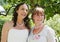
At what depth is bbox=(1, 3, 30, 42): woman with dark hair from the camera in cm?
387

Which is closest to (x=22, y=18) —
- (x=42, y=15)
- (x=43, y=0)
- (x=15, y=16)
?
(x=15, y=16)

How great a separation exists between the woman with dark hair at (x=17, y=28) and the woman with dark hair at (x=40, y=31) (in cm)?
28

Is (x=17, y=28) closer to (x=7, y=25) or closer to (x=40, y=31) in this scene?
(x=7, y=25)

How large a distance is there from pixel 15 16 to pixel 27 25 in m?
0.25

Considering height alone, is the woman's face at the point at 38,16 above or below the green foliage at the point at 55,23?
above

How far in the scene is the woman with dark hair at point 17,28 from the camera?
12.7 ft

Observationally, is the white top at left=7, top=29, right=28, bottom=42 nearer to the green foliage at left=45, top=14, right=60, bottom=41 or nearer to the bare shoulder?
the bare shoulder

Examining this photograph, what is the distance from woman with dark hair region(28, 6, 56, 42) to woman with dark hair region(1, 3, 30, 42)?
0.91ft

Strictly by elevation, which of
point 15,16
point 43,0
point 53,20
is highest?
point 15,16

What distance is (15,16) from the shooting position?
13.0 feet

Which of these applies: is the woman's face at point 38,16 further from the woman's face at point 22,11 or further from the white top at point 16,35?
the white top at point 16,35

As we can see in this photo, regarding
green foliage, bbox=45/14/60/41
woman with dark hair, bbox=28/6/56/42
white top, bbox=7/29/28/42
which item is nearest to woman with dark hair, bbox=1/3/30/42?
white top, bbox=7/29/28/42

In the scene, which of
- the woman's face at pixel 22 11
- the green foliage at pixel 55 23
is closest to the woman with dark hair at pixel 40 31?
the woman's face at pixel 22 11

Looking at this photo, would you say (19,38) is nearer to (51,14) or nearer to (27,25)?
(27,25)
